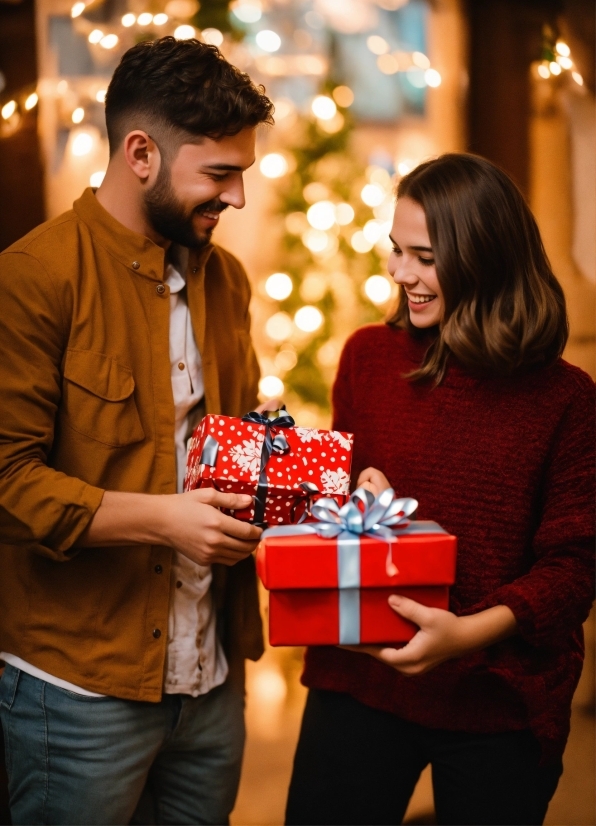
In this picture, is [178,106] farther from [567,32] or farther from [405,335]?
[567,32]

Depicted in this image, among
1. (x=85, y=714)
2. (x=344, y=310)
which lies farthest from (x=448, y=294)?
(x=344, y=310)

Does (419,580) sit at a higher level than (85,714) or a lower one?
higher

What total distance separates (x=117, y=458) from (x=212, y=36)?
270 cm

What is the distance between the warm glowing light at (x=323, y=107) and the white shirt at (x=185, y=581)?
2.39 metres

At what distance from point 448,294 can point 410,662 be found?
0.62 meters

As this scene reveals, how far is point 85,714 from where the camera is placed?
1.41 meters

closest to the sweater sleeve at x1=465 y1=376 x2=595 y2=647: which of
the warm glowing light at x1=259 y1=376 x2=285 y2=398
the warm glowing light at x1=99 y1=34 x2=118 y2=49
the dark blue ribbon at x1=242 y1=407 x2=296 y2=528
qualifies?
the dark blue ribbon at x1=242 y1=407 x2=296 y2=528

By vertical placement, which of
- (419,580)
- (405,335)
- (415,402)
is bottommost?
(419,580)

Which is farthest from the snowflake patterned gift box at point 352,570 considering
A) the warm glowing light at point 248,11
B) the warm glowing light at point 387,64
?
the warm glowing light at point 387,64

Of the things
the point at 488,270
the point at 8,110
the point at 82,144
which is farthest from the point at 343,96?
the point at 488,270

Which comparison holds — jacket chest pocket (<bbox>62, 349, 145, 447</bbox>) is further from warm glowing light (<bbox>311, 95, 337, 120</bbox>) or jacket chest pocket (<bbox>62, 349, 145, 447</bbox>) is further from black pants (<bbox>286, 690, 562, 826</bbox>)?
warm glowing light (<bbox>311, 95, 337, 120</bbox>)

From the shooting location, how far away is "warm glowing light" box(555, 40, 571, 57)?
213 centimetres

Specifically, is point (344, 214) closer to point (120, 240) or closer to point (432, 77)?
point (432, 77)

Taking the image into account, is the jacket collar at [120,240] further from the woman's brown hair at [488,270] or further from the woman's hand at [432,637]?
the woman's hand at [432,637]
